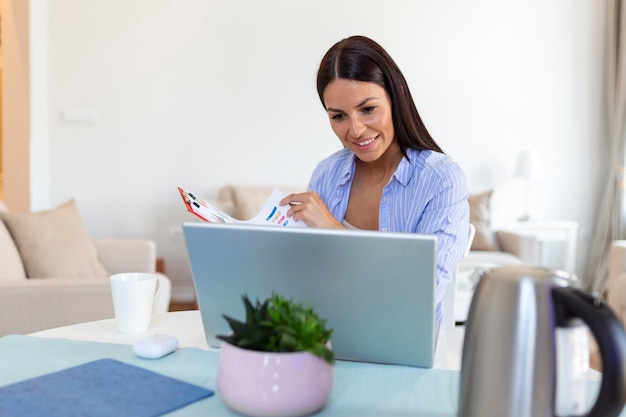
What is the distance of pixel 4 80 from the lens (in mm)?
4680

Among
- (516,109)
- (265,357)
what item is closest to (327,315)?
(265,357)

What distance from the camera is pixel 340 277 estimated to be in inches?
36.2

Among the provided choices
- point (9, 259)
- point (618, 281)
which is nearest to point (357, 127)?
point (9, 259)

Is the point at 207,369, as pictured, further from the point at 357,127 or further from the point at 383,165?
the point at 383,165

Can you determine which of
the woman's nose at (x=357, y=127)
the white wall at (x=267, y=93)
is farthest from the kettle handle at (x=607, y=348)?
the white wall at (x=267, y=93)

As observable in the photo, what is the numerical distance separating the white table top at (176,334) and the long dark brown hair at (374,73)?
0.50 meters

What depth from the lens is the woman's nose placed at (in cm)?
152

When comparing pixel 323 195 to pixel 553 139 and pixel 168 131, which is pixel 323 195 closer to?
pixel 168 131

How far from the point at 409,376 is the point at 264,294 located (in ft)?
0.80

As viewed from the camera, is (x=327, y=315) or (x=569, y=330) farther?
(x=327, y=315)

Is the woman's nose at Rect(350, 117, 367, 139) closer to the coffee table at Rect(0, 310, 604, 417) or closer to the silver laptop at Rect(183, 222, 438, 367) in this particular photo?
the coffee table at Rect(0, 310, 604, 417)

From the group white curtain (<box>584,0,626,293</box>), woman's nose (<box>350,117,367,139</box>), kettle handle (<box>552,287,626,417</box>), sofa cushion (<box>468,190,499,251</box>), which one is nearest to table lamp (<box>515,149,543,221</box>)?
sofa cushion (<box>468,190,499,251</box>)

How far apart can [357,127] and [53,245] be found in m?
1.98

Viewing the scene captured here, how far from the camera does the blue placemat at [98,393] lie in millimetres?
833
